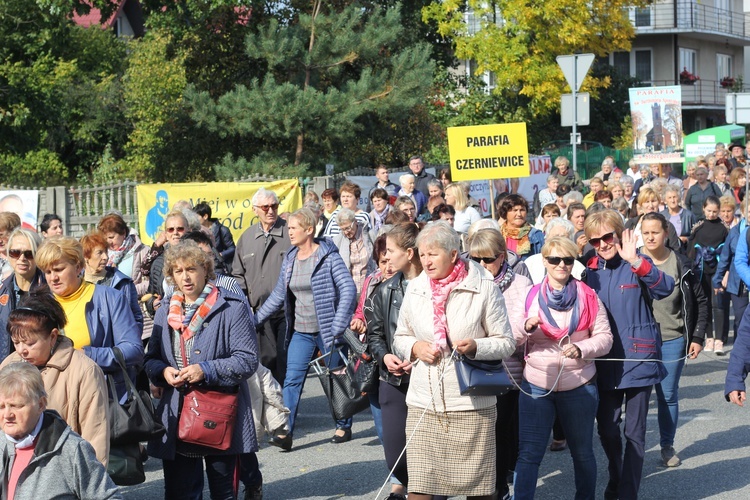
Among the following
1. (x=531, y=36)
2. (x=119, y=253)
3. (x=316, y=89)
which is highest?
(x=531, y=36)

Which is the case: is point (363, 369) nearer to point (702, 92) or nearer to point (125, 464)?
point (125, 464)

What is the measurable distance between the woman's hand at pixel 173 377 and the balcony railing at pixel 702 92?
49.2m

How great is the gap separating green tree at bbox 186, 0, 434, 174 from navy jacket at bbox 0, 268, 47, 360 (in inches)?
604

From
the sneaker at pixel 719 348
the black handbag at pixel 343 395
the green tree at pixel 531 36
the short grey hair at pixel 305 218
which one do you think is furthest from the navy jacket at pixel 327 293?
the green tree at pixel 531 36

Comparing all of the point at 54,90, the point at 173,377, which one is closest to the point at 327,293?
the point at 173,377

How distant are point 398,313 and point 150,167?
20.8 meters

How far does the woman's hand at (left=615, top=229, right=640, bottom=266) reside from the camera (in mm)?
6711

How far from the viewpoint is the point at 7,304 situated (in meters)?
6.46

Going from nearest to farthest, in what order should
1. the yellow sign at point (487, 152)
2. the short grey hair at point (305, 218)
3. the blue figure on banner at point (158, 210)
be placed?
the short grey hair at point (305, 218), the yellow sign at point (487, 152), the blue figure on banner at point (158, 210)

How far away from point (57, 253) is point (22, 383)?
1.69 metres

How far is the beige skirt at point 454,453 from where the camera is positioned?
18.3 feet

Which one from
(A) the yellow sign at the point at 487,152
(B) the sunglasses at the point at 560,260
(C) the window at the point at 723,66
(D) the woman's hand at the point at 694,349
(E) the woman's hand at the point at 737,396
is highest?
(C) the window at the point at 723,66

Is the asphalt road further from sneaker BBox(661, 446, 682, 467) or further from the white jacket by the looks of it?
the white jacket

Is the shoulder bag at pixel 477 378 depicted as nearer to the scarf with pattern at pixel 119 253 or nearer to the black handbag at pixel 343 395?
the black handbag at pixel 343 395
